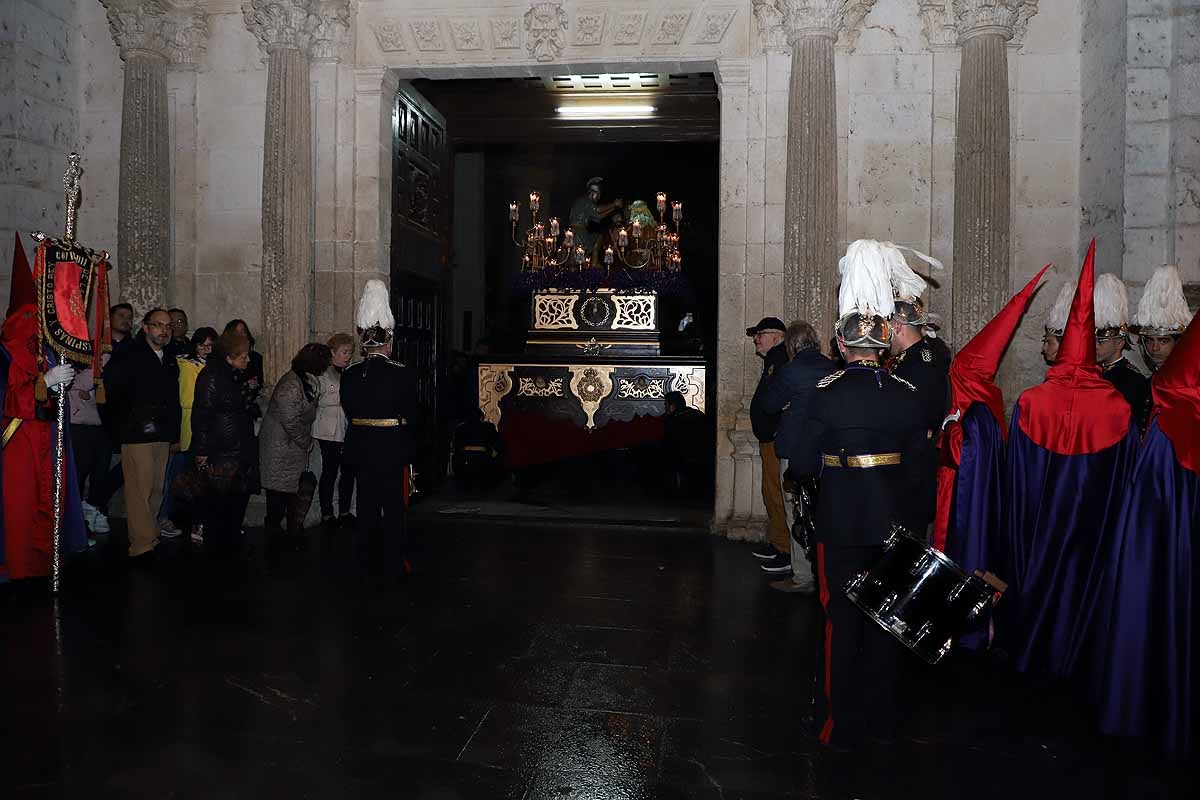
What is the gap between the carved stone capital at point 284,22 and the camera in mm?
8234

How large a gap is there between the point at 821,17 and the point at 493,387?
6.04 m

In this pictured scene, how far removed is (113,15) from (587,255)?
6744mm

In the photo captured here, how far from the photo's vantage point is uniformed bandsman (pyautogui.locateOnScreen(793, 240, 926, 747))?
367cm

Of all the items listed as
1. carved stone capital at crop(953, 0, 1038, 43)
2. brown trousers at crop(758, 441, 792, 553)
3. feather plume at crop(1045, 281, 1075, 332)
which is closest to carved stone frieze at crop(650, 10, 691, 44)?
carved stone capital at crop(953, 0, 1038, 43)

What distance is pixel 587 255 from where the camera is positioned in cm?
1362

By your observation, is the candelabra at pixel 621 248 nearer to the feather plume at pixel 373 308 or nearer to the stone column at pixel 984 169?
the stone column at pixel 984 169

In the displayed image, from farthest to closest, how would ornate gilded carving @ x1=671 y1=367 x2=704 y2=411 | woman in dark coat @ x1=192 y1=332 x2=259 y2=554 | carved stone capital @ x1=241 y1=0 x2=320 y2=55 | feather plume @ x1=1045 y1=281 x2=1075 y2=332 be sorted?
ornate gilded carving @ x1=671 y1=367 x2=704 y2=411, carved stone capital @ x1=241 y1=0 x2=320 y2=55, woman in dark coat @ x1=192 y1=332 x2=259 y2=554, feather plume @ x1=1045 y1=281 x2=1075 y2=332

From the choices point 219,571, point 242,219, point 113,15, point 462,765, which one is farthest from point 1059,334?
point 113,15

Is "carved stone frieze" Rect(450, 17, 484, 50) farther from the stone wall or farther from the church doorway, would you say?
the stone wall

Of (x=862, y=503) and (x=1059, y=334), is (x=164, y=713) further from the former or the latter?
(x=1059, y=334)

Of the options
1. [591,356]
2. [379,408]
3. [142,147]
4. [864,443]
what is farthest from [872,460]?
[591,356]

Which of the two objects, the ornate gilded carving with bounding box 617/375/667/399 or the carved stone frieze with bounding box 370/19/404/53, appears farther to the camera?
the ornate gilded carving with bounding box 617/375/667/399

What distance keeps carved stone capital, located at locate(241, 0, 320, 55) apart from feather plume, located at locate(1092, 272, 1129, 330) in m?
6.66

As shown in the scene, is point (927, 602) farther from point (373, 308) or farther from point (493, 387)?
point (493, 387)
